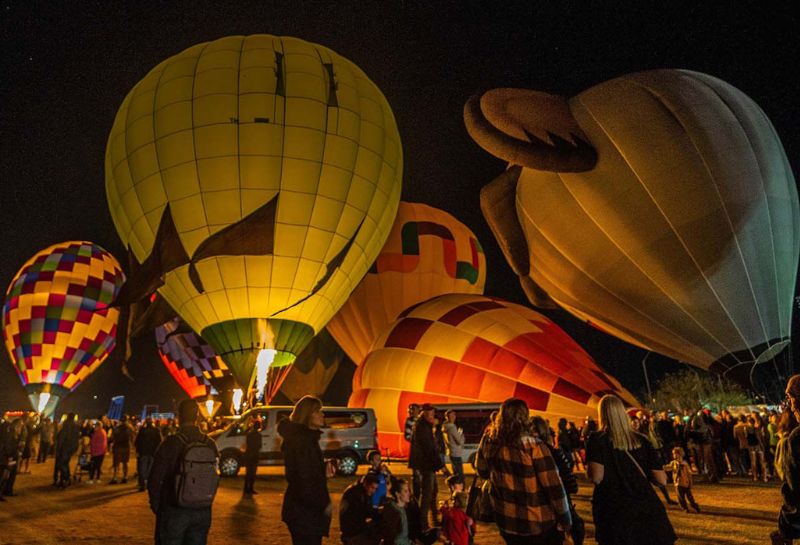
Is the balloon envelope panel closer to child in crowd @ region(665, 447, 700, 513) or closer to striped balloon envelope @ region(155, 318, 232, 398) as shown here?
striped balloon envelope @ region(155, 318, 232, 398)

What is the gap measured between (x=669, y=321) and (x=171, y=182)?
1144cm

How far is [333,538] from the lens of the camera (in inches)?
234

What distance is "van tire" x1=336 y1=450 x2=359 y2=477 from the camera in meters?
11.9

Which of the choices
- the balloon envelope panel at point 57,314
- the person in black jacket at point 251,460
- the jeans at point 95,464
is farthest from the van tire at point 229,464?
the balloon envelope panel at point 57,314

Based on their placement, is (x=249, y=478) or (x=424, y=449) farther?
(x=249, y=478)

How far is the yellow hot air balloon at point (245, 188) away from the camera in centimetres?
1273

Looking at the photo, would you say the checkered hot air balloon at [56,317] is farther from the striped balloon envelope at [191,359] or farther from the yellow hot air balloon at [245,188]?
the yellow hot air balloon at [245,188]

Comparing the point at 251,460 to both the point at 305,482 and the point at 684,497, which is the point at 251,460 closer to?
the point at 684,497

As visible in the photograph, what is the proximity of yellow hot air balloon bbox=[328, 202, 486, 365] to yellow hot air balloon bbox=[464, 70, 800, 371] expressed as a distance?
567 cm

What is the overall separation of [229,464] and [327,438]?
6.52 feet

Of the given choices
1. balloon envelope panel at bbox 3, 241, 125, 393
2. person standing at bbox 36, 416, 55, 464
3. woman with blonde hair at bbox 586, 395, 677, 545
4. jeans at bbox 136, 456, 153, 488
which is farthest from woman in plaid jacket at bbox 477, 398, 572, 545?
balloon envelope panel at bbox 3, 241, 125, 393

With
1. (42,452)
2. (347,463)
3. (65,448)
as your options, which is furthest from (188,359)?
(347,463)

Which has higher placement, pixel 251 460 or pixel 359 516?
pixel 359 516

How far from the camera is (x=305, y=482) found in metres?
3.48
